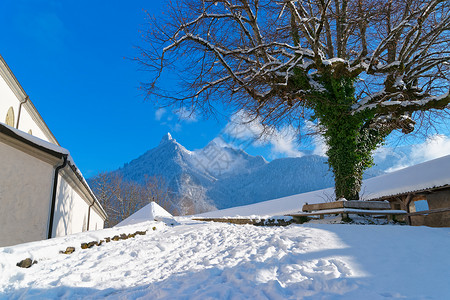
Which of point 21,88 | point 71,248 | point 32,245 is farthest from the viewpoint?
point 21,88

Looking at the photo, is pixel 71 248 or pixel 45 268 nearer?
pixel 45 268

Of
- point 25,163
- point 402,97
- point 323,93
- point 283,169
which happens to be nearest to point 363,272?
point 323,93

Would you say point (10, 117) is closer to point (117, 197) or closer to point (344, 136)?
point (344, 136)

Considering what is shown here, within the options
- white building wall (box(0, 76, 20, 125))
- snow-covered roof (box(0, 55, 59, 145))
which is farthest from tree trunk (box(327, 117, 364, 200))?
snow-covered roof (box(0, 55, 59, 145))

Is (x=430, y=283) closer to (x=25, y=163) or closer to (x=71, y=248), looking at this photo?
(x=71, y=248)

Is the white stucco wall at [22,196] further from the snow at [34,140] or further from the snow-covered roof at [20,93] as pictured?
the snow-covered roof at [20,93]

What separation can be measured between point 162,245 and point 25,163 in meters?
5.85

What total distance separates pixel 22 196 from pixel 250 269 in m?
8.06

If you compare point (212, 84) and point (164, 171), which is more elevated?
point (164, 171)

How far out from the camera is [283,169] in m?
178

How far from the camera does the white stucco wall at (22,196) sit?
832 cm

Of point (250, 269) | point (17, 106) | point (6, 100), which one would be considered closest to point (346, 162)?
point (250, 269)

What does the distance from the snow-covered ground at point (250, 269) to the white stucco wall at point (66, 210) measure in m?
5.17

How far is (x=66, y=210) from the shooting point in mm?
11383
